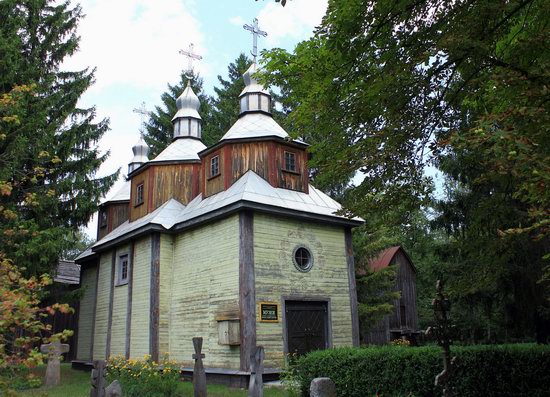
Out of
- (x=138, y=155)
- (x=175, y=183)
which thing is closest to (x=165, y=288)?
(x=175, y=183)

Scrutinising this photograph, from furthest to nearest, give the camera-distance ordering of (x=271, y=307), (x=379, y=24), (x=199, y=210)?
(x=199, y=210)
(x=271, y=307)
(x=379, y=24)

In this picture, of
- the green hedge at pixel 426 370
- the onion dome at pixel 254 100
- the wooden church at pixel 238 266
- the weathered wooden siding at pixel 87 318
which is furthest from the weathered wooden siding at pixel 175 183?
the green hedge at pixel 426 370

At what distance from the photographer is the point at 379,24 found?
5.59 meters

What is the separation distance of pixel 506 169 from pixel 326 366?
257 inches

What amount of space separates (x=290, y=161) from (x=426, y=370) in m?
9.35

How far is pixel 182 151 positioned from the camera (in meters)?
20.3

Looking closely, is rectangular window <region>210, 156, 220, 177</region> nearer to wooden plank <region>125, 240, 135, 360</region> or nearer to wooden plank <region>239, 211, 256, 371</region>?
wooden plank <region>239, 211, 256, 371</region>

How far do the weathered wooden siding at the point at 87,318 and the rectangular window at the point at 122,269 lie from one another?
101 inches

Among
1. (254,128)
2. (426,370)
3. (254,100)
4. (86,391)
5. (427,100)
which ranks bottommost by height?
(86,391)

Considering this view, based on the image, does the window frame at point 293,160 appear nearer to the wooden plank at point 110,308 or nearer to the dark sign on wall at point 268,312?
the dark sign on wall at point 268,312

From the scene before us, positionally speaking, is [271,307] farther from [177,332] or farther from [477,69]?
[477,69]

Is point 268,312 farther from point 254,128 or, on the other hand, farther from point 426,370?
point 254,128

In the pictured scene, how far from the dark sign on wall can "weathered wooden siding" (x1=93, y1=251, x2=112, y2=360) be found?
7611mm

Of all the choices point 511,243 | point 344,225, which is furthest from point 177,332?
point 511,243
